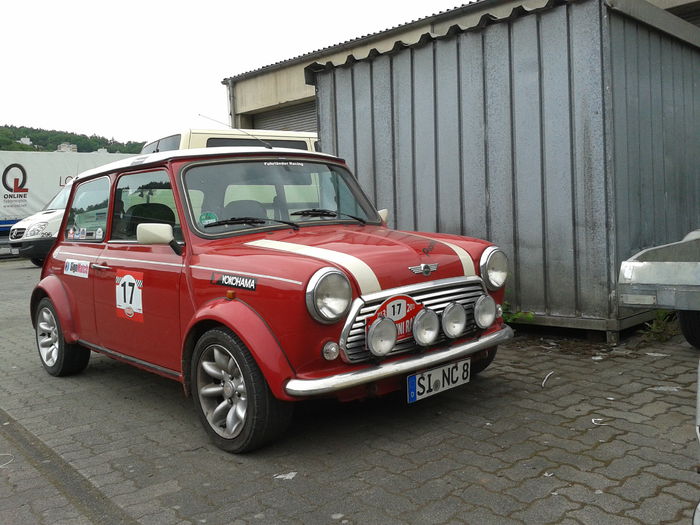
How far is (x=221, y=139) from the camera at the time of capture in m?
9.38

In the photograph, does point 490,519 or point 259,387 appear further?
point 259,387

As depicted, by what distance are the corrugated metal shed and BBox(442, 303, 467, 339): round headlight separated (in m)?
2.16

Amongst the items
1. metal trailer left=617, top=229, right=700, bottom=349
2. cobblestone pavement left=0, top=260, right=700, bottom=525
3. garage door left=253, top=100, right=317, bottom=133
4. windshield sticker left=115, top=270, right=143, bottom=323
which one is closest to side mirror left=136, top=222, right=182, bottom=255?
windshield sticker left=115, top=270, right=143, bottom=323

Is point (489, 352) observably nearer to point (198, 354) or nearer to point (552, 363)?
point (552, 363)

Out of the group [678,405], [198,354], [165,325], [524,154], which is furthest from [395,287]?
[524,154]

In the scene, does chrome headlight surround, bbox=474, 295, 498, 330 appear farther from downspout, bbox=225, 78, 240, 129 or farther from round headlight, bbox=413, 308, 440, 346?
downspout, bbox=225, 78, 240, 129

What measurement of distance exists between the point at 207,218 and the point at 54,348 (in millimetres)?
2357

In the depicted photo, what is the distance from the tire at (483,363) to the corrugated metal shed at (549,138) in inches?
52.1

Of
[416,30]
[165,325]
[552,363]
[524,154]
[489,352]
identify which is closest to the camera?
[165,325]

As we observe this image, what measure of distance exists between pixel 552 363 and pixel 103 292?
3.38 m

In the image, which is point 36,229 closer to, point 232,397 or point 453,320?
point 232,397

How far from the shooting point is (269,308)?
3336 millimetres

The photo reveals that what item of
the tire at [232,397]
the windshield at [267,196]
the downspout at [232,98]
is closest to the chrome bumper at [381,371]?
the tire at [232,397]

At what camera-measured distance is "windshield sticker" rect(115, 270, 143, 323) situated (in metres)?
4.25
